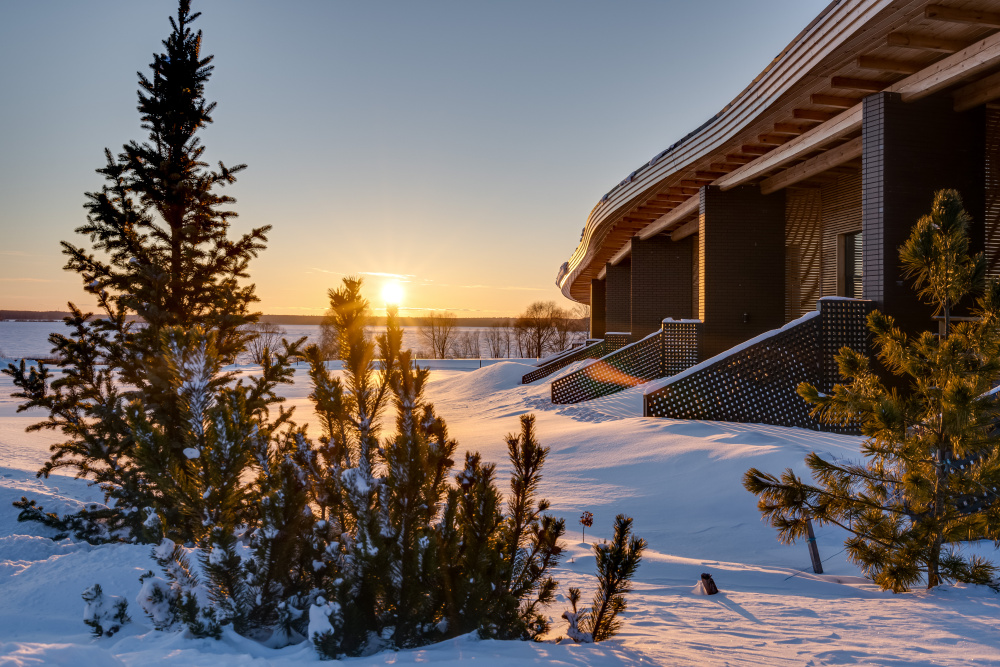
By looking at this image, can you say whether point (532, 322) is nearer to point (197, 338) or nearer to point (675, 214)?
point (675, 214)

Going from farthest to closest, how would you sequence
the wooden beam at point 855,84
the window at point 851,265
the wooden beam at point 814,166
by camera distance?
the window at point 851,265 → the wooden beam at point 814,166 → the wooden beam at point 855,84

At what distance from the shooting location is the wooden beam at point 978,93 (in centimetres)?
813

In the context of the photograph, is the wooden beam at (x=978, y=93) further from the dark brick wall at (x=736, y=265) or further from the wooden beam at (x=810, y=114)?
the dark brick wall at (x=736, y=265)

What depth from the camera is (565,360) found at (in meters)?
25.2

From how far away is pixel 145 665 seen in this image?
2.46 metres

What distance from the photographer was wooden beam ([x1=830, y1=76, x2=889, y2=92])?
872cm

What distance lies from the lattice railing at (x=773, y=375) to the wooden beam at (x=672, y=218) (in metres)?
5.76

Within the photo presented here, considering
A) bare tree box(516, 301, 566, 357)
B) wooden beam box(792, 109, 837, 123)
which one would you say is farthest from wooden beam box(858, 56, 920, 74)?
bare tree box(516, 301, 566, 357)

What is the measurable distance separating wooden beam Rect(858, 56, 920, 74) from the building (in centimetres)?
2

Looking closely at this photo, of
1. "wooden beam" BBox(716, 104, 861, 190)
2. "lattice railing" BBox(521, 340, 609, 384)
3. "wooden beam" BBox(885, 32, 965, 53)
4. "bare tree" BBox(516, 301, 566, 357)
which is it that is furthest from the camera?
"bare tree" BBox(516, 301, 566, 357)

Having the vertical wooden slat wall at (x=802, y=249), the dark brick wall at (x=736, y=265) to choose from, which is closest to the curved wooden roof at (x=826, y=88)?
the dark brick wall at (x=736, y=265)

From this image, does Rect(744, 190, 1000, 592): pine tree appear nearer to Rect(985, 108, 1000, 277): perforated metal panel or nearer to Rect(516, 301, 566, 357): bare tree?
Rect(985, 108, 1000, 277): perforated metal panel

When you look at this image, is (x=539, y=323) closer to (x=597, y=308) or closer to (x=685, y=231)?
(x=597, y=308)

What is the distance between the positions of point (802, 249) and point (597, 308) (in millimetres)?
17103
